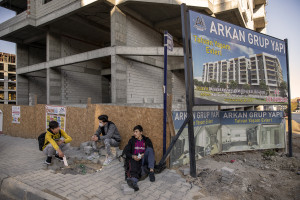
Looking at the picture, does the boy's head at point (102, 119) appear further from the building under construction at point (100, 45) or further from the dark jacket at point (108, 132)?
the building under construction at point (100, 45)

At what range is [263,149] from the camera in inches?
236

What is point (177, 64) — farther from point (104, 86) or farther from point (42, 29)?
point (42, 29)

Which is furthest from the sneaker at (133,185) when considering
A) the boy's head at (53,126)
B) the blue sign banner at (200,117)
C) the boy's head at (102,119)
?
the boy's head at (53,126)

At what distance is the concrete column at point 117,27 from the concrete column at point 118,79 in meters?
1.06

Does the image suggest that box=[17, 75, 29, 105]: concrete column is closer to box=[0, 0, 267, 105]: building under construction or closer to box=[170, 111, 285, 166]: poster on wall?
box=[0, 0, 267, 105]: building under construction

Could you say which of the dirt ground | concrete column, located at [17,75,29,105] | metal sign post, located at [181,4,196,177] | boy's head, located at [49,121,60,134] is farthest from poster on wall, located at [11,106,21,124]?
concrete column, located at [17,75,29,105]

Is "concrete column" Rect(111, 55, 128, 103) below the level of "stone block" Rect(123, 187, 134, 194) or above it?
above

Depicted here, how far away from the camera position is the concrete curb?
302 cm

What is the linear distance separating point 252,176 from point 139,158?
2664mm

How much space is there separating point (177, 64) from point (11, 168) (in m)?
13.6

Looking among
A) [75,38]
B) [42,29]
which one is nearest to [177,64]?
[75,38]

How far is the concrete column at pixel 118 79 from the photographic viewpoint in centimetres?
1057

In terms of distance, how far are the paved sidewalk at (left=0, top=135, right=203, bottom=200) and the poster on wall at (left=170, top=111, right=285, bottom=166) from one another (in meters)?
1.02

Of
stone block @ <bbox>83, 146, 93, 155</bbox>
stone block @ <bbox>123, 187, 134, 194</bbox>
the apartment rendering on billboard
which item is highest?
the apartment rendering on billboard
